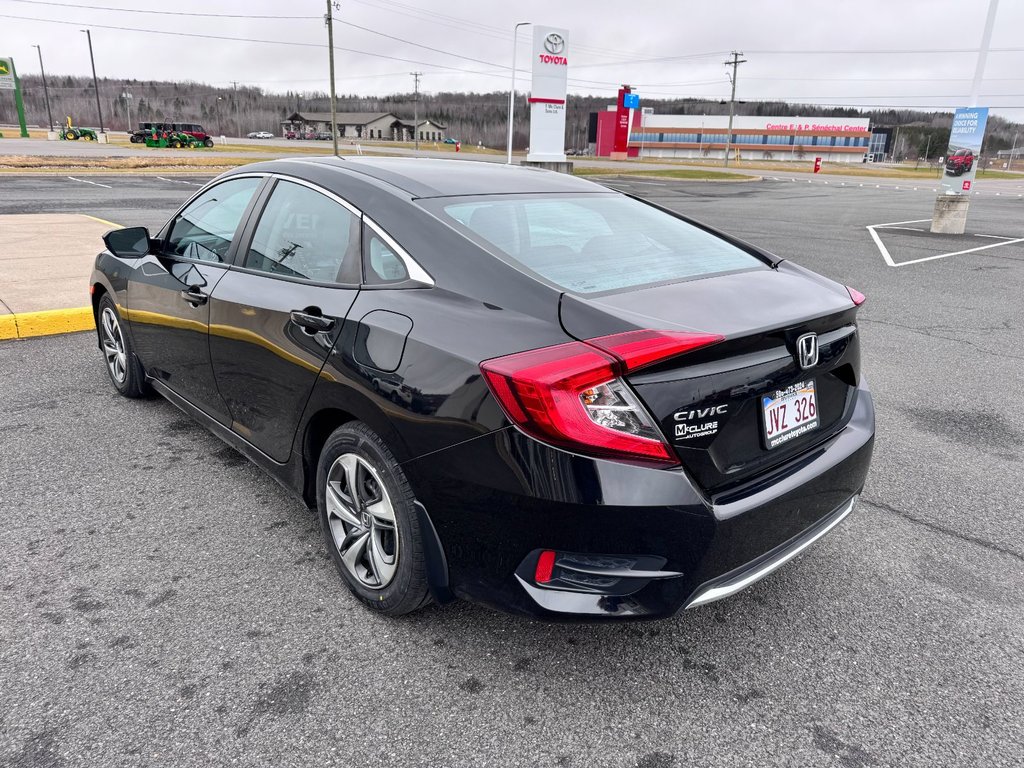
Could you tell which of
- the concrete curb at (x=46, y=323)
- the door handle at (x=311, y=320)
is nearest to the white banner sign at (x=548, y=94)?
the concrete curb at (x=46, y=323)

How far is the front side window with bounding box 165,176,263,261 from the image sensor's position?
3443 mm

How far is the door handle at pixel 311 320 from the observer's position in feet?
8.53

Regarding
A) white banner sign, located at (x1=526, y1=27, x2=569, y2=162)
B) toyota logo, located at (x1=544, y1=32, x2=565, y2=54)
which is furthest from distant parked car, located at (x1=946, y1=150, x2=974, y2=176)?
toyota logo, located at (x1=544, y1=32, x2=565, y2=54)

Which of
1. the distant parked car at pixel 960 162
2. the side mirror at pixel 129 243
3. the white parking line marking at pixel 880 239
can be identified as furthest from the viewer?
the distant parked car at pixel 960 162

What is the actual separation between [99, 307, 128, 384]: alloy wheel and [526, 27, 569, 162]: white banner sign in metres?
27.0

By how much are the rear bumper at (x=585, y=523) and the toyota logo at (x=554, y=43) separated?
30580mm

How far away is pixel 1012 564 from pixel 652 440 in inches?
83.2

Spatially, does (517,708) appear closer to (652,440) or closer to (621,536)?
(621,536)

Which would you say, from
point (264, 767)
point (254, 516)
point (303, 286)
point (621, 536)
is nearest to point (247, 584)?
point (254, 516)

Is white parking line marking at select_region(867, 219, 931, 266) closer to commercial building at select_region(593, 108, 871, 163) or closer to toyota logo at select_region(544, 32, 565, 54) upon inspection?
toyota logo at select_region(544, 32, 565, 54)

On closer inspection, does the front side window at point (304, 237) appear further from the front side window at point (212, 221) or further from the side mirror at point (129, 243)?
the side mirror at point (129, 243)

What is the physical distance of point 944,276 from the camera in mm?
10070

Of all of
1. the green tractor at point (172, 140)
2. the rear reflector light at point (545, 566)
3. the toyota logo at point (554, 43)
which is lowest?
the rear reflector light at point (545, 566)

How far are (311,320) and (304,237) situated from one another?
0.51 metres
